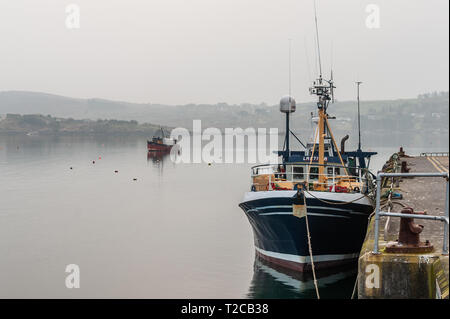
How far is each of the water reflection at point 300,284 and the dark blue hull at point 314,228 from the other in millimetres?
428

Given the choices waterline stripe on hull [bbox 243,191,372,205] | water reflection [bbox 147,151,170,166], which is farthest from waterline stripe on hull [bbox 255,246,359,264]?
water reflection [bbox 147,151,170,166]

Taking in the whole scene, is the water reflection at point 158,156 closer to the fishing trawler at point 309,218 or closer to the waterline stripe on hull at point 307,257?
the fishing trawler at point 309,218

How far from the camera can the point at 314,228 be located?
21.1 meters

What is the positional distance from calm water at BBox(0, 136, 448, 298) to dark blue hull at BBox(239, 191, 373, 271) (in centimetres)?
80

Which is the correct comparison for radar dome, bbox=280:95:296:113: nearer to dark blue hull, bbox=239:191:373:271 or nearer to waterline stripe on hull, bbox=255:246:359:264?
dark blue hull, bbox=239:191:373:271

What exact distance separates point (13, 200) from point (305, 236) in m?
38.2

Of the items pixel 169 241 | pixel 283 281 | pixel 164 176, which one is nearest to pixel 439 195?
pixel 283 281

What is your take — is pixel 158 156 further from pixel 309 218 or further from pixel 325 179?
pixel 309 218

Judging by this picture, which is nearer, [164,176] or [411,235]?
[411,235]

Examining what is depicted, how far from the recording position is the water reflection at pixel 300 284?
21.1 m

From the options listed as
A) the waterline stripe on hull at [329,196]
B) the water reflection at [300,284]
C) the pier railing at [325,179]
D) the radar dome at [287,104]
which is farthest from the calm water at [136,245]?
the radar dome at [287,104]

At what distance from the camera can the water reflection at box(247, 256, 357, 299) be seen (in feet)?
69.4
